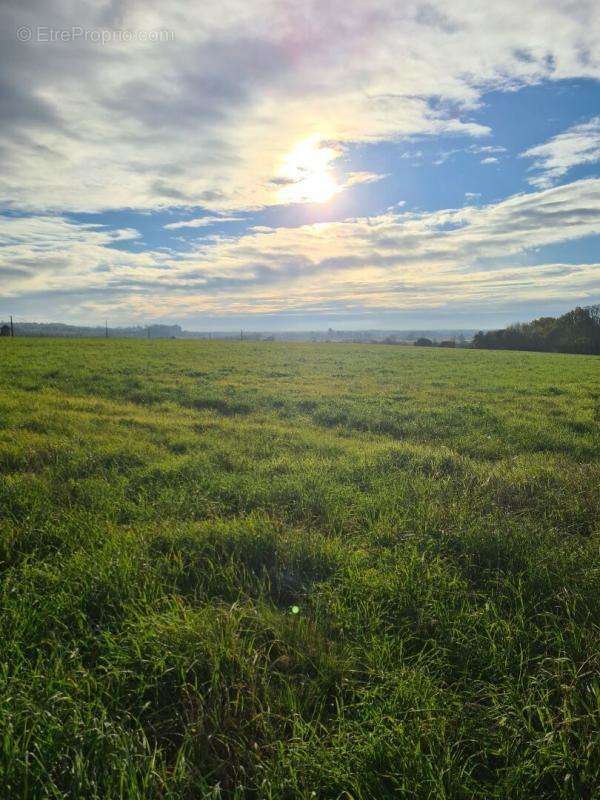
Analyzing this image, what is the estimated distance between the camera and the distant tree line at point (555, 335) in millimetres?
69312

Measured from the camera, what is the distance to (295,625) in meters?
3.03

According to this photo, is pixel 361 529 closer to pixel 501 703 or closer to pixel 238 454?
pixel 501 703

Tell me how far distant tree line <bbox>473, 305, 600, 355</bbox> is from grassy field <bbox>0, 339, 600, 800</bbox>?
7385 cm

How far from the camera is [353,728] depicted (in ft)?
7.70

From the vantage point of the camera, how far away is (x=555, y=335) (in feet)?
245

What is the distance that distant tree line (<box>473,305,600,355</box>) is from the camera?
2729 inches

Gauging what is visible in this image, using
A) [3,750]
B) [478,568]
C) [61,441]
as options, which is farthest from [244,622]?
[61,441]

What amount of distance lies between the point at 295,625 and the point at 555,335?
277 feet

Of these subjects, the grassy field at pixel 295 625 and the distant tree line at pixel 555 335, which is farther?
the distant tree line at pixel 555 335

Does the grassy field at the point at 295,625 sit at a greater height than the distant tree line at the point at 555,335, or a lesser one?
lesser

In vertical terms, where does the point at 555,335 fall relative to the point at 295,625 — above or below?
above

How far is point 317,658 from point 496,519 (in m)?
2.83

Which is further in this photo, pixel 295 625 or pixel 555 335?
pixel 555 335

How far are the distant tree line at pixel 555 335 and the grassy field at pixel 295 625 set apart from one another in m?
73.9
